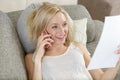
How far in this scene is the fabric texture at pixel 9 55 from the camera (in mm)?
1262

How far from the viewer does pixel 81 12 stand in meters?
2.11

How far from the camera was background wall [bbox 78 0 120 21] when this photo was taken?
262 centimetres

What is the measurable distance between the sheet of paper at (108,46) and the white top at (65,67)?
19 centimetres

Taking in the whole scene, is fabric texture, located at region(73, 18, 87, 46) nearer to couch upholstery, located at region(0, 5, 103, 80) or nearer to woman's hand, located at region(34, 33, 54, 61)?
couch upholstery, located at region(0, 5, 103, 80)

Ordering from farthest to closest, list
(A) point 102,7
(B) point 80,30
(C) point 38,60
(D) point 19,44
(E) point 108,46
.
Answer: (A) point 102,7 → (B) point 80,30 → (D) point 19,44 → (C) point 38,60 → (E) point 108,46

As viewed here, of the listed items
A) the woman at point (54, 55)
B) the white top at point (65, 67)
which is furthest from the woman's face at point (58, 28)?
the white top at point (65, 67)

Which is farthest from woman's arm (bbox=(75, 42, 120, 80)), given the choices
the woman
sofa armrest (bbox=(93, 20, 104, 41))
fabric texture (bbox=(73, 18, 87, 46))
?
sofa armrest (bbox=(93, 20, 104, 41))

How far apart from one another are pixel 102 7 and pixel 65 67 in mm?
1310

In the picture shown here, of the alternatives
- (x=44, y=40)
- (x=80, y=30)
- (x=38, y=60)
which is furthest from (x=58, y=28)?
(x=80, y=30)

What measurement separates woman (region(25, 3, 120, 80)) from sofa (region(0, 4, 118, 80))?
0.10m

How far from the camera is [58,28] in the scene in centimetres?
150

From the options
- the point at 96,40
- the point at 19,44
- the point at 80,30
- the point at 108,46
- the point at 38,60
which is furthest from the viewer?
the point at 96,40

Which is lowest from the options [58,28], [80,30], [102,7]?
[102,7]

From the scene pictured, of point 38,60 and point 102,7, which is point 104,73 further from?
point 102,7
